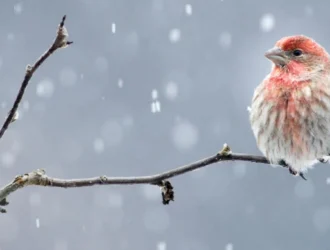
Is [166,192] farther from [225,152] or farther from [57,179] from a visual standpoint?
[57,179]

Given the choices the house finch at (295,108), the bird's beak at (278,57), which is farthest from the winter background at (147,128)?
the bird's beak at (278,57)

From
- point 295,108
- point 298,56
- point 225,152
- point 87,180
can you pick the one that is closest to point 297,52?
point 298,56

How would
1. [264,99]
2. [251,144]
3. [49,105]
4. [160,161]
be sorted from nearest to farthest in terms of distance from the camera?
1. [264,99]
2. [251,144]
3. [160,161]
4. [49,105]

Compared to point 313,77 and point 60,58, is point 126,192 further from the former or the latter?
point 313,77

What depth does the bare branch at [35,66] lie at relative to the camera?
1894mm

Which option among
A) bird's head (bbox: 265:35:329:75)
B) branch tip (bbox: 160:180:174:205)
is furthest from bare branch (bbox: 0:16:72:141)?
bird's head (bbox: 265:35:329:75)

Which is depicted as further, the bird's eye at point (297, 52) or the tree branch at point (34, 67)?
the bird's eye at point (297, 52)

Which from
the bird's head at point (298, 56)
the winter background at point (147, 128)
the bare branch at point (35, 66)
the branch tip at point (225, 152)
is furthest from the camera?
the winter background at point (147, 128)

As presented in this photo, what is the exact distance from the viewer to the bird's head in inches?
124

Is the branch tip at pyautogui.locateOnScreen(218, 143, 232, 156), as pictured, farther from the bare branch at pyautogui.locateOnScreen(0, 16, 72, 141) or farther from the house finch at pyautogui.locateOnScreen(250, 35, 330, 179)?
the house finch at pyautogui.locateOnScreen(250, 35, 330, 179)

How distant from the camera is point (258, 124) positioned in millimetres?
3473

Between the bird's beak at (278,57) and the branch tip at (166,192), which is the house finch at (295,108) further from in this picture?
the branch tip at (166,192)

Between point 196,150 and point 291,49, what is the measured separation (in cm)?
6027

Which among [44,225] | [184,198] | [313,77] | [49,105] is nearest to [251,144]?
[184,198]
